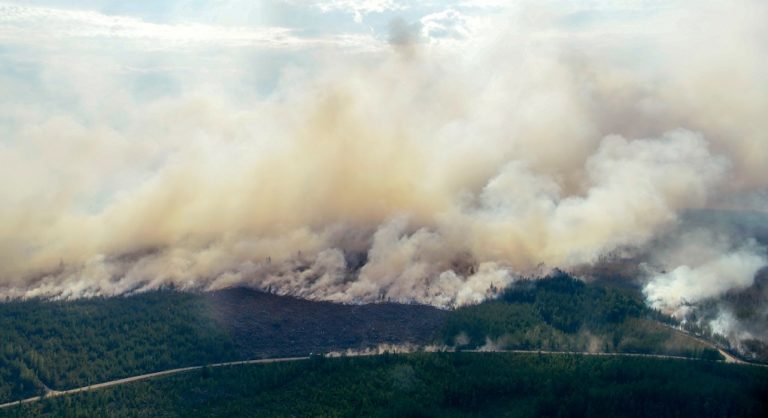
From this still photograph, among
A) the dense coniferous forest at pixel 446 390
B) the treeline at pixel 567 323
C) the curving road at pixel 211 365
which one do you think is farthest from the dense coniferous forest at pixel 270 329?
→ the dense coniferous forest at pixel 446 390

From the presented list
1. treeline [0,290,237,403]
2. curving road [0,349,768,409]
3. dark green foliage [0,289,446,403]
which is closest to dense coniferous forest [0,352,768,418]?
curving road [0,349,768,409]

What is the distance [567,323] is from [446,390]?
15862 mm

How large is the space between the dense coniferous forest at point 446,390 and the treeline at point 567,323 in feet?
11.3

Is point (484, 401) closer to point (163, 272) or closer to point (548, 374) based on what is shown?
point (548, 374)

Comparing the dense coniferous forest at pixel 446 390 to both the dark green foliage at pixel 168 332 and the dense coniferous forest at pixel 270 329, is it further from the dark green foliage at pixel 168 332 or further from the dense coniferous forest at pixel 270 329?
the dark green foliage at pixel 168 332

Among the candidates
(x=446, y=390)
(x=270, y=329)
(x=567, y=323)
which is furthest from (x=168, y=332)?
(x=567, y=323)

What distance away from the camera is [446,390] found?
2467 inches

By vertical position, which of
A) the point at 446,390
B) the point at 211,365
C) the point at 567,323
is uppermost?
the point at 567,323

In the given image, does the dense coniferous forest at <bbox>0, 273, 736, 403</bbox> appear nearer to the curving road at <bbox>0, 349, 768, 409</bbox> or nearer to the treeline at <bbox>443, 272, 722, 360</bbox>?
the treeline at <bbox>443, 272, 722, 360</bbox>

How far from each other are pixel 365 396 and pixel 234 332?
1680 cm

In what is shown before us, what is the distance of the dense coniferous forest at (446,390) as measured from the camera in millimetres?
58812

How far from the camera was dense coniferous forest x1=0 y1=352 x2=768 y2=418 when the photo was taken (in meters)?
58.8

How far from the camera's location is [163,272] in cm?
8556

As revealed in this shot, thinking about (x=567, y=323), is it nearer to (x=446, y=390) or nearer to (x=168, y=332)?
(x=446, y=390)
